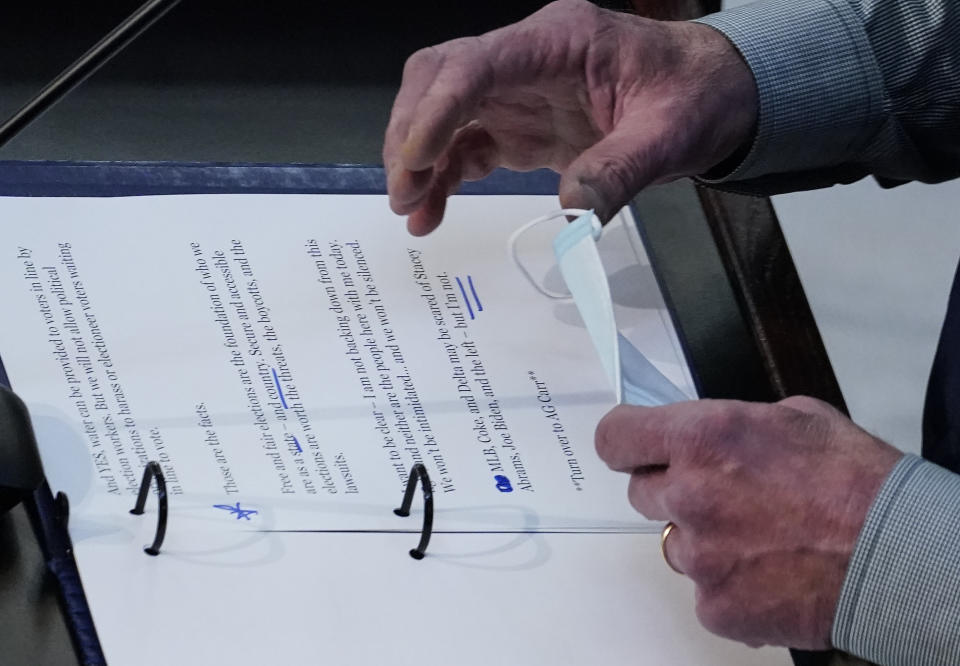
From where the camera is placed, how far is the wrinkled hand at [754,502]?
603 mm

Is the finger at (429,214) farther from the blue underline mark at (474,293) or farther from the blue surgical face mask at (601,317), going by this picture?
the blue surgical face mask at (601,317)

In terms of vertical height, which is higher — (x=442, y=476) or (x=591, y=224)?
(x=591, y=224)

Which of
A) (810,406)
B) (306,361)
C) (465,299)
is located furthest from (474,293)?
(810,406)

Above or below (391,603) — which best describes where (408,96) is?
above

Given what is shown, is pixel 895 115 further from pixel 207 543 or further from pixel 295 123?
pixel 207 543

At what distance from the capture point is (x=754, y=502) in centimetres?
61

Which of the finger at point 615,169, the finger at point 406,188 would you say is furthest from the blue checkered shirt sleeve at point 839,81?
the finger at point 406,188

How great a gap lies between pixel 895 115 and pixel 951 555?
369 mm

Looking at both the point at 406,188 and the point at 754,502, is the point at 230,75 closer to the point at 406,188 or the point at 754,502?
the point at 406,188

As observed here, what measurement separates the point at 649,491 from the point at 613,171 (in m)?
0.19

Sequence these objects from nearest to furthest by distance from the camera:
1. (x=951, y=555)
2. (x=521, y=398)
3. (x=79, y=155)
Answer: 1. (x=951, y=555)
2. (x=521, y=398)
3. (x=79, y=155)

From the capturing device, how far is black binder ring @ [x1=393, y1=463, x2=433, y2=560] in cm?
63

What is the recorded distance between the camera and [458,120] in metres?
0.74

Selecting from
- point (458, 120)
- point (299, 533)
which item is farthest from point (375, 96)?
point (299, 533)
